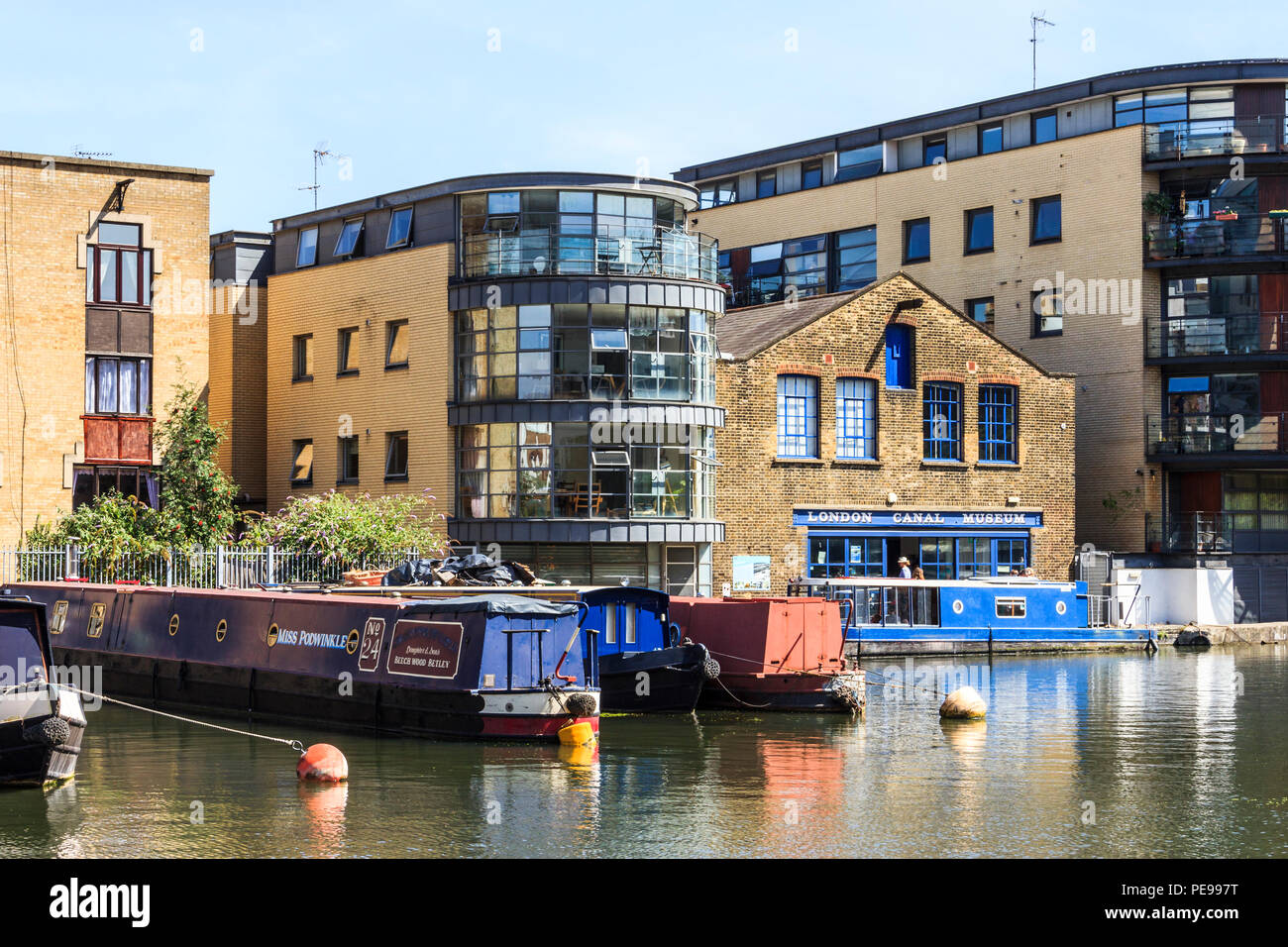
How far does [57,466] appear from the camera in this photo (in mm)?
38125

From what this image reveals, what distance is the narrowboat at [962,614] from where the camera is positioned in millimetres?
39312

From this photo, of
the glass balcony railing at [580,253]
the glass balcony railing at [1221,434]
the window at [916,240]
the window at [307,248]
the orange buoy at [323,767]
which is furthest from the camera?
the window at [916,240]

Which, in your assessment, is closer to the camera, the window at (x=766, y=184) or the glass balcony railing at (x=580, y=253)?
the glass balcony railing at (x=580, y=253)

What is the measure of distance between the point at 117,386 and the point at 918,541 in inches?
827

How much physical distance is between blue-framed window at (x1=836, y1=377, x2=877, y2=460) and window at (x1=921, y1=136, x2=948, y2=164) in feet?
38.6

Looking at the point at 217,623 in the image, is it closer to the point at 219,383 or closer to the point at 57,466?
the point at 57,466

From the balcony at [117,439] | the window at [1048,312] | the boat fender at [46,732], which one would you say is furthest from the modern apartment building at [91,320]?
the window at [1048,312]

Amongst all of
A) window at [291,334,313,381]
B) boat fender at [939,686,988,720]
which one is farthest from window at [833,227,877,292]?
boat fender at [939,686,988,720]

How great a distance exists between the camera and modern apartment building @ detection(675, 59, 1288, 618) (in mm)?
46594

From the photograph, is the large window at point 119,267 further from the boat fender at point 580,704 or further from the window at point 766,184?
the window at point 766,184

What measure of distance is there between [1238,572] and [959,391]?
382 inches

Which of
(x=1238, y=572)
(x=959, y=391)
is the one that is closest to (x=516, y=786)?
(x=959, y=391)

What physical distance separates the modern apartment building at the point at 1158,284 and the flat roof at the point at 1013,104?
62mm

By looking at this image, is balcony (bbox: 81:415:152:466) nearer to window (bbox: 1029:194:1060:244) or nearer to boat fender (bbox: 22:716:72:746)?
boat fender (bbox: 22:716:72:746)
